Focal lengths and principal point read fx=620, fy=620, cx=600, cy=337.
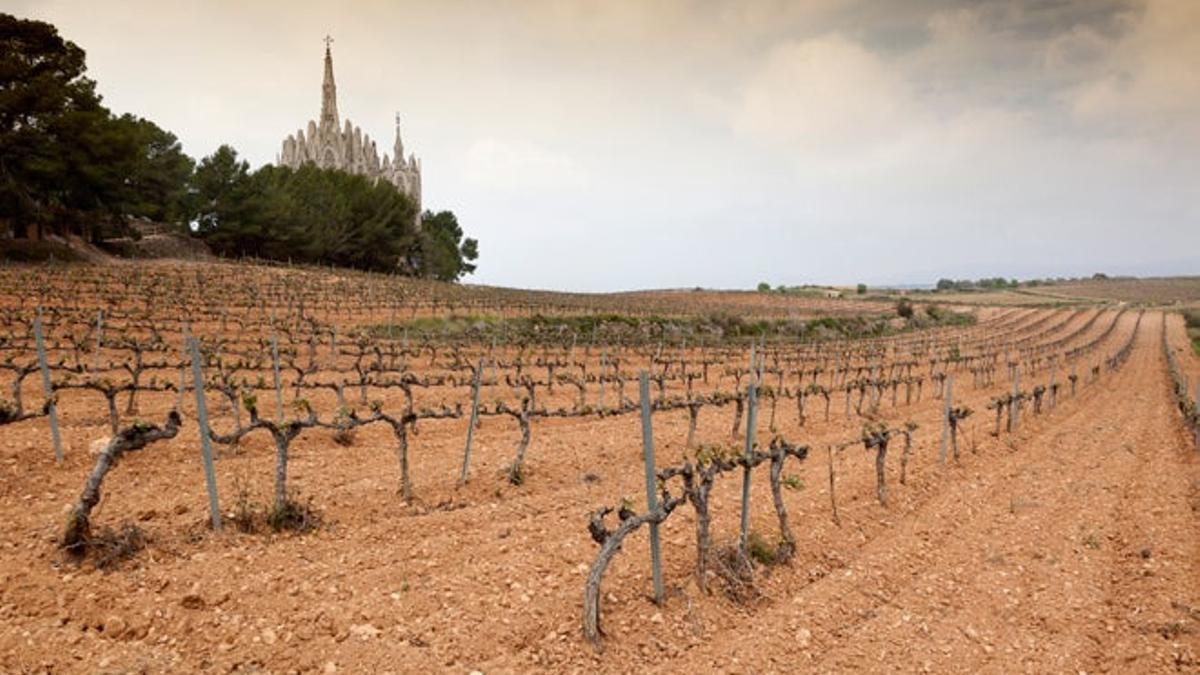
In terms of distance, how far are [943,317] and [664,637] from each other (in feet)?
256

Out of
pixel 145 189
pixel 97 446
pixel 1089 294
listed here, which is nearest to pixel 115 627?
pixel 97 446

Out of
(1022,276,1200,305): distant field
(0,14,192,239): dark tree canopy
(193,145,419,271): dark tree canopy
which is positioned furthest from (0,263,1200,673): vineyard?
(1022,276,1200,305): distant field

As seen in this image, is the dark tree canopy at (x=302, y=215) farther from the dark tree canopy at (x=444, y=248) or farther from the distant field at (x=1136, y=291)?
the distant field at (x=1136, y=291)

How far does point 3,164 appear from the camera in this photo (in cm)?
3178

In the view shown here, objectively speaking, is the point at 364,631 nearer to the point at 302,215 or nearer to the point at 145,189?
the point at 145,189

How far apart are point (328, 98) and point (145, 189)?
60.8 m

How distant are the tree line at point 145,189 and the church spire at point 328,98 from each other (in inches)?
1369

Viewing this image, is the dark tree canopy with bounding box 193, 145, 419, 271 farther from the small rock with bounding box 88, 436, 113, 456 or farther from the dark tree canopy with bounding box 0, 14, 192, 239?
the small rock with bounding box 88, 436, 113, 456

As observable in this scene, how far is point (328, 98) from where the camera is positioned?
98.8m

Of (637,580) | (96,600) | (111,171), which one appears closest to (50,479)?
(96,600)

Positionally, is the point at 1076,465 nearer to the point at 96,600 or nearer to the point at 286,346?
the point at 96,600

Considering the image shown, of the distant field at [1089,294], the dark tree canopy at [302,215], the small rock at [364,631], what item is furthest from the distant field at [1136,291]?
the small rock at [364,631]

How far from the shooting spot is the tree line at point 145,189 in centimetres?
3206

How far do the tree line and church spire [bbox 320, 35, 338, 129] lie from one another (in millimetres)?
34776
